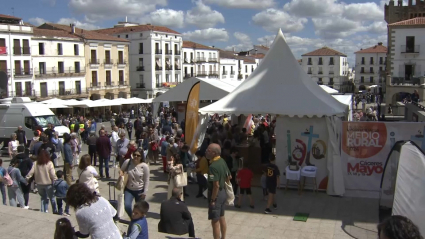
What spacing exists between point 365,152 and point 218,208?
4.83 meters

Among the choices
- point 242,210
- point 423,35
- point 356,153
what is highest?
point 423,35

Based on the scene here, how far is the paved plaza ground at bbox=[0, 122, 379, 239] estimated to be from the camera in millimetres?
6676

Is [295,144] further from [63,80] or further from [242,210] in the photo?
[63,80]

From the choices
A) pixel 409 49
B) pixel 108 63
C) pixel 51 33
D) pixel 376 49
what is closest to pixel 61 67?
pixel 51 33

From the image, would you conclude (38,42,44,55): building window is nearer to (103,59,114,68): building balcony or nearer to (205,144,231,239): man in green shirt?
(103,59,114,68): building balcony

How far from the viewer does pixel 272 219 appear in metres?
8.34

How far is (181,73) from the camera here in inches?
2486

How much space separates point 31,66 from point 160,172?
32.1 m

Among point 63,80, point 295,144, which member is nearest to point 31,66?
point 63,80

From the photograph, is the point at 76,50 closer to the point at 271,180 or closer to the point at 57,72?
the point at 57,72

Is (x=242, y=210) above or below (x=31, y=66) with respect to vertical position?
below

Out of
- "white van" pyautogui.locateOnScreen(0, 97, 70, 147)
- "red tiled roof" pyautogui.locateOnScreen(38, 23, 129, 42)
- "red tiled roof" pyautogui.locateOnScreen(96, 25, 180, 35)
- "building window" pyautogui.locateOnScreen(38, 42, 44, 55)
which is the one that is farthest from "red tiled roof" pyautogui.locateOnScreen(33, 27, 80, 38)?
"white van" pyautogui.locateOnScreen(0, 97, 70, 147)

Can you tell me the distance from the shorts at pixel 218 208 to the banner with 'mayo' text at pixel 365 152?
4.50 m

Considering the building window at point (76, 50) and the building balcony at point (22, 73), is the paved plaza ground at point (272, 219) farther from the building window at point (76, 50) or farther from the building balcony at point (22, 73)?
the building window at point (76, 50)
